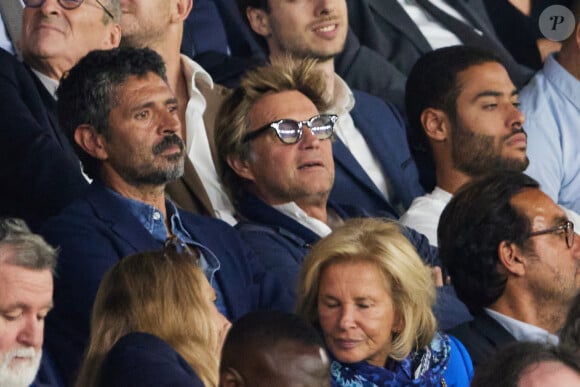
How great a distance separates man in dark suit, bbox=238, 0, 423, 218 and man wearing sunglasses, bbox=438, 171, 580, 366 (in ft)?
2.28

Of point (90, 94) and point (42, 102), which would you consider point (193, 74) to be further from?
point (90, 94)

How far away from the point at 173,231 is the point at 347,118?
1369mm

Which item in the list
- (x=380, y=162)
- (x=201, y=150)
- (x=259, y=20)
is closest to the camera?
(x=201, y=150)

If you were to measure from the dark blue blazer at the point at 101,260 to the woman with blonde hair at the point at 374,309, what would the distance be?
9.7 inches

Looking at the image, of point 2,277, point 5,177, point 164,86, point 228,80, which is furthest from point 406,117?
point 2,277

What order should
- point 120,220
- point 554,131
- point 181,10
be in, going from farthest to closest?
1. point 554,131
2. point 181,10
3. point 120,220

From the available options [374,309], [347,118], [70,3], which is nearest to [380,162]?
[347,118]

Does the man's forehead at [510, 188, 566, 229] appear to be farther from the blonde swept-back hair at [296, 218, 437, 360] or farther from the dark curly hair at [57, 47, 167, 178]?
the dark curly hair at [57, 47, 167, 178]

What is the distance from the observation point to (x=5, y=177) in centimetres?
453

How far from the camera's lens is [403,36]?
6.54 meters

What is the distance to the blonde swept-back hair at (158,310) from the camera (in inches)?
141

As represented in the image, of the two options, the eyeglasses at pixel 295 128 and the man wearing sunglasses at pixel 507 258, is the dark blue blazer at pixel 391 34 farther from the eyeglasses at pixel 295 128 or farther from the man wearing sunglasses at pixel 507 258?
the man wearing sunglasses at pixel 507 258

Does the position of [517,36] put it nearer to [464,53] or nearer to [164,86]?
[464,53]

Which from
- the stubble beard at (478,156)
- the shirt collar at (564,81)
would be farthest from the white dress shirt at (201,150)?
the shirt collar at (564,81)
